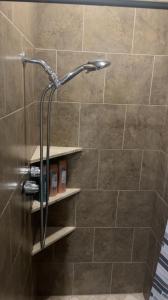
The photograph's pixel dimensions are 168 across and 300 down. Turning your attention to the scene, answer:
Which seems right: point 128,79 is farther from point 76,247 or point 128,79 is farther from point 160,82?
point 76,247

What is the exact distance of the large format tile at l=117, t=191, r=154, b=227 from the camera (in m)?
1.82

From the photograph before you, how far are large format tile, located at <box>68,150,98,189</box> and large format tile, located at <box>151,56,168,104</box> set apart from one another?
53 centimetres

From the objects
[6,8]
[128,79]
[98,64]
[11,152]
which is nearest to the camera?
[6,8]

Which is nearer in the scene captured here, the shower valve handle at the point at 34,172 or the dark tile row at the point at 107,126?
the shower valve handle at the point at 34,172

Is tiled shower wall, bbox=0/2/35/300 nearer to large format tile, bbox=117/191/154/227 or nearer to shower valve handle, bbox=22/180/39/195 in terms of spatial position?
shower valve handle, bbox=22/180/39/195

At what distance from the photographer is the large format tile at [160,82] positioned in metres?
1.61

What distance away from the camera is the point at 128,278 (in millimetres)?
1990

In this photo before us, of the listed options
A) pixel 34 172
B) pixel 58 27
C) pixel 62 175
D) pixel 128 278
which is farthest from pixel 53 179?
pixel 128 278

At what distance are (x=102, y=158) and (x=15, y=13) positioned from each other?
1.03 metres

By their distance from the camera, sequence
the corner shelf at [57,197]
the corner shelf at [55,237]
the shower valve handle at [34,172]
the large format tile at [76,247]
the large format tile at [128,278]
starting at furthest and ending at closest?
the large format tile at [128,278], the large format tile at [76,247], the corner shelf at [55,237], the corner shelf at [57,197], the shower valve handle at [34,172]

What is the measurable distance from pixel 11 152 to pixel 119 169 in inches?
38.6

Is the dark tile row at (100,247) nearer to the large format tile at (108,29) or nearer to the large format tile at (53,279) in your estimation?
the large format tile at (53,279)

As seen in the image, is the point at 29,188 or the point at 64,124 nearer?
the point at 29,188

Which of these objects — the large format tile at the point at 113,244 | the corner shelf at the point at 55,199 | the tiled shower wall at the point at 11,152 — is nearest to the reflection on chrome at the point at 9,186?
the tiled shower wall at the point at 11,152
